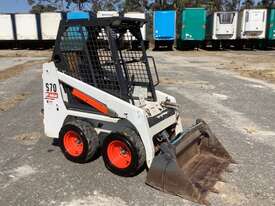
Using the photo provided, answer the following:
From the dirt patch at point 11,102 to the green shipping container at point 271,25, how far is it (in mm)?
24337

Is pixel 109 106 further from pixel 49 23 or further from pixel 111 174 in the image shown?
pixel 49 23

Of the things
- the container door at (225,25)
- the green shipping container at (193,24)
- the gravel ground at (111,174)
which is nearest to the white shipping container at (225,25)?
the container door at (225,25)

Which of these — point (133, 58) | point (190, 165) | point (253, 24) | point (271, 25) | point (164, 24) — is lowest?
point (190, 165)

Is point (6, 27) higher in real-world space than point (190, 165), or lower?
higher

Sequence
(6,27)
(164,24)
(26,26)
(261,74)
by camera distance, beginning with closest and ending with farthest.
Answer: (261,74) < (164,24) < (26,26) < (6,27)

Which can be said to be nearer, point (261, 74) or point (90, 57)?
point (90, 57)

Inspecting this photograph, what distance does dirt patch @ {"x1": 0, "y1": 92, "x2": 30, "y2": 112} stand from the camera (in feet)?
27.2

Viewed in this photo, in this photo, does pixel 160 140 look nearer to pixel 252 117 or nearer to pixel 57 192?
pixel 57 192

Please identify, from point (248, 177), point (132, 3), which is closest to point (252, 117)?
point (248, 177)

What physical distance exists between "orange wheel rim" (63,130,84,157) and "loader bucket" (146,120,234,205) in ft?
4.03

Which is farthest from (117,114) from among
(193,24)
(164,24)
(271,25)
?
(271,25)

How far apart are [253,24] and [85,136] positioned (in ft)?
87.4

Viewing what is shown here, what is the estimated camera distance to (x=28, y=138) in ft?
19.4

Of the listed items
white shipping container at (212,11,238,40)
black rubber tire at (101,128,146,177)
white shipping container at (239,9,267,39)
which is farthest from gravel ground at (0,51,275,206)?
white shipping container at (239,9,267,39)
